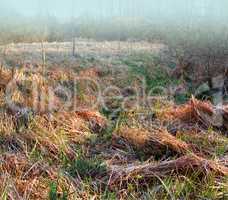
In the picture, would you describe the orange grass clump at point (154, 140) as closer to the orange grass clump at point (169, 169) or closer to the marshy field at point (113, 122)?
the marshy field at point (113, 122)

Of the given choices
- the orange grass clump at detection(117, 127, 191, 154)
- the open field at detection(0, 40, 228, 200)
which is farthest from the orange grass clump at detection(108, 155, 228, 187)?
the orange grass clump at detection(117, 127, 191, 154)

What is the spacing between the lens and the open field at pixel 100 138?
16.3ft

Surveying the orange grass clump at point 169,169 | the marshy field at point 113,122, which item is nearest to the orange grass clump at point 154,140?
the marshy field at point 113,122

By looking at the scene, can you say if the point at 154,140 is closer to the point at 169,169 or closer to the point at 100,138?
the point at 100,138

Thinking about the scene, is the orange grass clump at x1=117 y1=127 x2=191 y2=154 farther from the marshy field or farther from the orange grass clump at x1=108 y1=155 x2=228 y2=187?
the orange grass clump at x1=108 y1=155 x2=228 y2=187

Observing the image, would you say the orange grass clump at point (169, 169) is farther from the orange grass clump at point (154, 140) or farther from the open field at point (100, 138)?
the orange grass clump at point (154, 140)

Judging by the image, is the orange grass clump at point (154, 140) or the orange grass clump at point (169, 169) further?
the orange grass clump at point (154, 140)

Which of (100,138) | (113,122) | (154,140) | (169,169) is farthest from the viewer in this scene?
(113,122)

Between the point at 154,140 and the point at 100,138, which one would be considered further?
the point at 100,138

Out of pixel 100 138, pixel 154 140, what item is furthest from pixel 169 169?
pixel 100 138

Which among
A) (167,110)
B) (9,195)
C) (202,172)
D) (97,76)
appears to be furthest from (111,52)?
(9,195)

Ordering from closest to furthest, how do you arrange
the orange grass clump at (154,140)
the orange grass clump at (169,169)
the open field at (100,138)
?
1. the open field at (100,138)
2. the orange grass clump at (169,169)
3. the orange grass clump at (154,140)

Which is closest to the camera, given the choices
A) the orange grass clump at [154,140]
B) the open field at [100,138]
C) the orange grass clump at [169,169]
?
the open field at [100,138]

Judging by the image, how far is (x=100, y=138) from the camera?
6.51m
